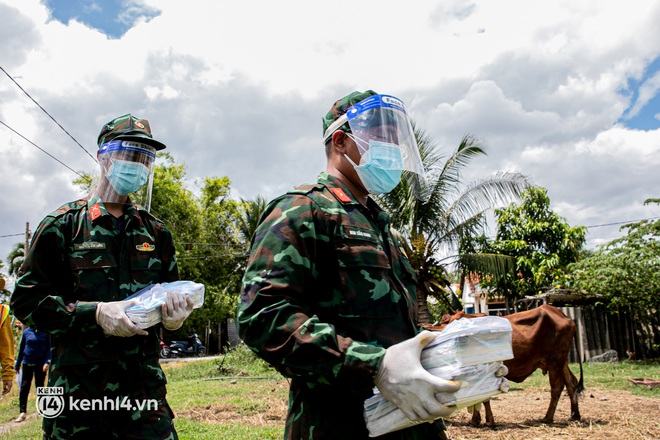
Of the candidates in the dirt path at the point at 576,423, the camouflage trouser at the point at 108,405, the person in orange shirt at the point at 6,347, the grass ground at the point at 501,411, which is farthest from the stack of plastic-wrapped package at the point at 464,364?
the dirt path at the point at 576,423

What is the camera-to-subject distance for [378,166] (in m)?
1.96

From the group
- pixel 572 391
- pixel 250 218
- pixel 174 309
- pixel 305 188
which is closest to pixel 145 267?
pixel 174 309

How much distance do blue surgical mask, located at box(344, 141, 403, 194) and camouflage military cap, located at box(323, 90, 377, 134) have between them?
0.13m

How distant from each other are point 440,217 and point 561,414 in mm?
6906

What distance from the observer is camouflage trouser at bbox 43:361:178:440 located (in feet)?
8.00

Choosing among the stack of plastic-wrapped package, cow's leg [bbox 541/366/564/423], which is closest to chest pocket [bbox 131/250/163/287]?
the stack of plastic-wrapped package

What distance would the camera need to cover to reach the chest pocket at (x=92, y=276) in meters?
2.66

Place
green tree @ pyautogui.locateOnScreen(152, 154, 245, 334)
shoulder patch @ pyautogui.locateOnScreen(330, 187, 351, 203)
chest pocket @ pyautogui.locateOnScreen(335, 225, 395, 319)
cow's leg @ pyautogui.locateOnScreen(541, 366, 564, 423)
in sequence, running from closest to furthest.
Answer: chest pocket @ pyautogui.locateOnScreen(335, 225, 395, 319) < shoulder patch @ pyautogui.locateOnScreen(330, 187, 351, 203) < cow's leg @ pyautogui.locateOnScreen(541, 366, 564, 423) < green tree @ pyautogui.locateOnScreen(152, 154, 245, 334)

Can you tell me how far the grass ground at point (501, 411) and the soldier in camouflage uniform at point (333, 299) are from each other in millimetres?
4574

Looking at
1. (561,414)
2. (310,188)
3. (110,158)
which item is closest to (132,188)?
(110,158)

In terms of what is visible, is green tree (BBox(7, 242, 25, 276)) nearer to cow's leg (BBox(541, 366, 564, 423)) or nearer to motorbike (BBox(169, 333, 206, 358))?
motorbike (BBox(169, 333, 206, 358))

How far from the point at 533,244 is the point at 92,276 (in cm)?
1618

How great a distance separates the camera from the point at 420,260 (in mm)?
12828

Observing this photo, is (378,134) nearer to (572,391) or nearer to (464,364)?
(464,364)
